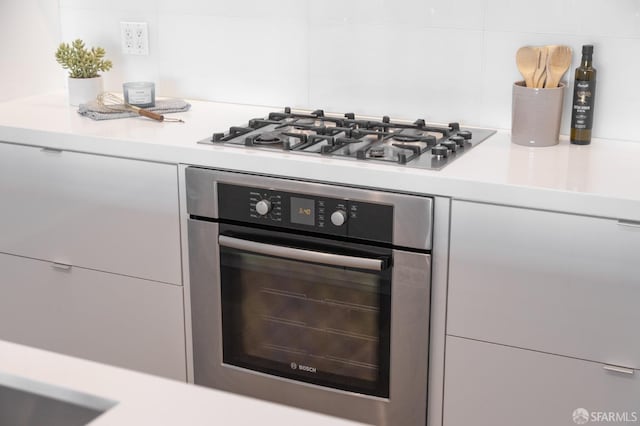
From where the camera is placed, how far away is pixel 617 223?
2.11 m

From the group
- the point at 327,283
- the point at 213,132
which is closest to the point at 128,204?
the point at 213,132

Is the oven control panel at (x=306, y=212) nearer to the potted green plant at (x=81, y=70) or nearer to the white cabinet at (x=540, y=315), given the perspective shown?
the white cabinet at (x=540, y=315)

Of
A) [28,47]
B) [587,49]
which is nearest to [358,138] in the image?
[587,49]

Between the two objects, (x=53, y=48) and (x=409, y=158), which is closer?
(x=409, y=158)

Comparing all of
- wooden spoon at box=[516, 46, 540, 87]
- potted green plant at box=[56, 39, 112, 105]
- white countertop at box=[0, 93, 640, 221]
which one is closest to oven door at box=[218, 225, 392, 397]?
white countertop at box=[0, 93, 640, 221]

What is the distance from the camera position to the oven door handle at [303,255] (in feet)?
7.76

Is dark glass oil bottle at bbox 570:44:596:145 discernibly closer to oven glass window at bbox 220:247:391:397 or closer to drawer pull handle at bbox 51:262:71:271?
oven glass window at bbox 220:247:391:397

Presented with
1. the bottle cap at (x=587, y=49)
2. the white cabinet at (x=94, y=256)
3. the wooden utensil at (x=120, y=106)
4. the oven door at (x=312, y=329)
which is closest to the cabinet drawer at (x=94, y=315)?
the white cabinet at (x=94, y=256)

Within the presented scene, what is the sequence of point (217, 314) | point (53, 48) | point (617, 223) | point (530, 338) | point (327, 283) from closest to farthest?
point (617, 223), point (530, 338), point (327, 283), point (217, 314), point (53, 48)

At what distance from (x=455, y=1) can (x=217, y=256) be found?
1023 mm

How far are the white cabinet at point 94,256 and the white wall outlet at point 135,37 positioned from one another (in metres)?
0.63

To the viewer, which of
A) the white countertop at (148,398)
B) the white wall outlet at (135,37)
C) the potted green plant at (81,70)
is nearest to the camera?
the white countertop at (148,398)

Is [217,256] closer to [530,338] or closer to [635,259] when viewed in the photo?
[530,338]

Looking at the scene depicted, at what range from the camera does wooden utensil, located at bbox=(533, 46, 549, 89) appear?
2531mm
